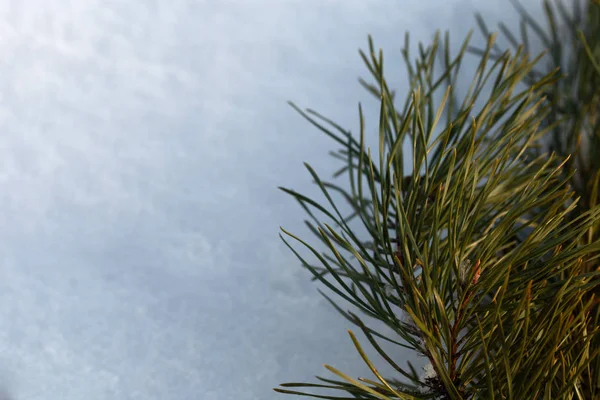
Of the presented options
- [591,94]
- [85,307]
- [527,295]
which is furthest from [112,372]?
[591,94]

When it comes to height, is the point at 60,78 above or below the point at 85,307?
above

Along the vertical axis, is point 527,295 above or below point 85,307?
below

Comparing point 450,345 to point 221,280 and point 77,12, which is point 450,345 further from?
point 77,12

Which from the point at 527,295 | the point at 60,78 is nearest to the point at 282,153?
the point at 60,78

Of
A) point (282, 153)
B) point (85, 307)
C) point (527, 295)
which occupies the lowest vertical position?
point (527, 295)

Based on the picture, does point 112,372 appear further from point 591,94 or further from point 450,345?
point 591,94

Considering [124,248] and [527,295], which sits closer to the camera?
[527,295]
